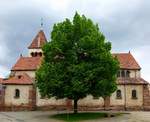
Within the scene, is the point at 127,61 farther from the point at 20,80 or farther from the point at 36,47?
the point at 20,80

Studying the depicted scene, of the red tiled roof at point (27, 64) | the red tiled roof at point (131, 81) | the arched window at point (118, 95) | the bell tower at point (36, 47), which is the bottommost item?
the arched window at point (118, 95)

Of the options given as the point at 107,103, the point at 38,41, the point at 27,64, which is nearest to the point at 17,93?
the point at 27,64

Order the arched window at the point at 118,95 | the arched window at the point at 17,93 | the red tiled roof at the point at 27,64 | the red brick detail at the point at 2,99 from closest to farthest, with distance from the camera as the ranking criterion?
the arched window at the point at 118,95
the red brick detail at the point at 2,99
the arched window at the point at 17,93
the red tiled roof at the point at 27,64

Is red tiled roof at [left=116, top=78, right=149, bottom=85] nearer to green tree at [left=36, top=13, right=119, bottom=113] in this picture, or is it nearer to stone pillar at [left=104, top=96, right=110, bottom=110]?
stone pillar at [left=104, top=96, right=110, bottom=110]

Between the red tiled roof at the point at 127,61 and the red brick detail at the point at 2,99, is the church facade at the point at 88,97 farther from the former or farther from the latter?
the red tiled roof at the point at 127,61

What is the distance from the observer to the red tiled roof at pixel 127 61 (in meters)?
74.9

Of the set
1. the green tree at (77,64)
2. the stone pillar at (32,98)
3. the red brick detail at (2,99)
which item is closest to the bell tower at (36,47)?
the stone pillar at (32,98)

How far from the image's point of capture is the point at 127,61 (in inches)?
3007

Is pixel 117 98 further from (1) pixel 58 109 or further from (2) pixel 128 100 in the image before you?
(1) pixel 58 109

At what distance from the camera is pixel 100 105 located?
71.1 meters

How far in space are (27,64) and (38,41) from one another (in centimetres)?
940

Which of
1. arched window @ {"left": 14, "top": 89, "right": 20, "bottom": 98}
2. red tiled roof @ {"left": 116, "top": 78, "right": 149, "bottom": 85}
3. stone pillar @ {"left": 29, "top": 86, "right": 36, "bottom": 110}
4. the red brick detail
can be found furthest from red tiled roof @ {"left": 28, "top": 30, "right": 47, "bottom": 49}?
red tiled roof @ {"left": 116, "top": 78, "right": 149, "bottom": 85}

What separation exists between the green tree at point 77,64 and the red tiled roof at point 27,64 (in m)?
20.7

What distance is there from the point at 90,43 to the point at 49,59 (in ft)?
21.8
